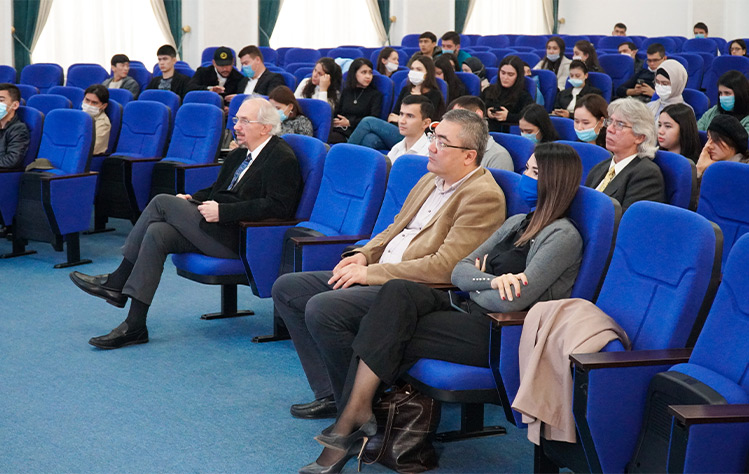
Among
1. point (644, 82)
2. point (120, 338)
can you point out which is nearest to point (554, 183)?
point (120, 338)

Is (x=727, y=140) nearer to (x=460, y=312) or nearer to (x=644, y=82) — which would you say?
(x=460, y=312)

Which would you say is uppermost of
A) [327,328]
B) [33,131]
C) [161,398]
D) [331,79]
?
[331,79]

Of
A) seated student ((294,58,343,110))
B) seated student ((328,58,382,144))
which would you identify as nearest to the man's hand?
seated student ((328,58,382,144))

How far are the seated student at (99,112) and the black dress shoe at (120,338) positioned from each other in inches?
97.3

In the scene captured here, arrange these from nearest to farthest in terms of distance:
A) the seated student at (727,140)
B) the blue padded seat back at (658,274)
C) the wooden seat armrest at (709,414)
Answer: the wooden seat armrest at (709,414), the blue padded seat back at (658,274), the seated student at (727,140)

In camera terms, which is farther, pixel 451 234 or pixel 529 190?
pixel 451 234

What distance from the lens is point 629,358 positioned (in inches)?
82.7

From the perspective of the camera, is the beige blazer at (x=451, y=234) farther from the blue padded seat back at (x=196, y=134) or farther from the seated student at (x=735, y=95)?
the seated student at (x=735, y=95)

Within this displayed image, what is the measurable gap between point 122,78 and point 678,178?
640 cm

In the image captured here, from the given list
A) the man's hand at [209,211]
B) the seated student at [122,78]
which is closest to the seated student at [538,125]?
the man's hand at [209,211]

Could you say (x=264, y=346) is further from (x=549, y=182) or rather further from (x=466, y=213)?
(x=549, y=182)

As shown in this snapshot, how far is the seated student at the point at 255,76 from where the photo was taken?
7.26 m

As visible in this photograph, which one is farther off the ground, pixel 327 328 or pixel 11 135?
pixel 11 135

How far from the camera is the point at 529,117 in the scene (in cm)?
445
